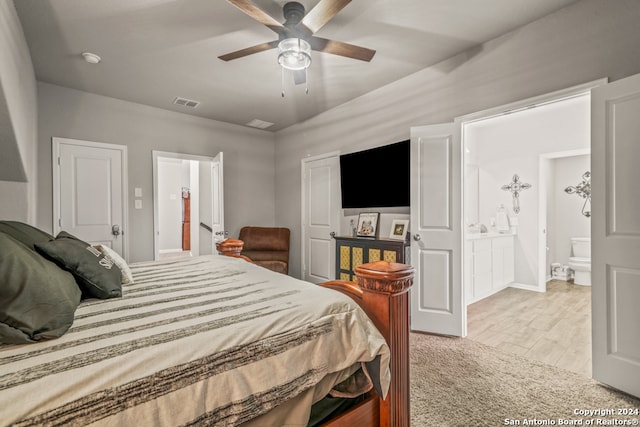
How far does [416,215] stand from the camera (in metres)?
3.17

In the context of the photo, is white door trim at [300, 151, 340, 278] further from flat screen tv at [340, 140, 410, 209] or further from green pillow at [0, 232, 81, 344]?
green pillow at [0, 232, 81, 344]

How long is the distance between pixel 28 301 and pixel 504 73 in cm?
336

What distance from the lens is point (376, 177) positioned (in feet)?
11.9

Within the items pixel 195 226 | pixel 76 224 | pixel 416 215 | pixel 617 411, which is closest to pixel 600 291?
pixel 617 411

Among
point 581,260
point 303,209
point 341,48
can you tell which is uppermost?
point 341,48

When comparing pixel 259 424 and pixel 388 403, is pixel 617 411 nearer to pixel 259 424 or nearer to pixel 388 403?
pixel 388 403

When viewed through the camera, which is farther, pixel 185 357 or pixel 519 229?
pixel 519 229

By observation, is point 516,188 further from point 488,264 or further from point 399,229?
point 399,229

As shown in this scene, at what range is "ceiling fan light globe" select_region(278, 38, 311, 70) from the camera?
213 cm

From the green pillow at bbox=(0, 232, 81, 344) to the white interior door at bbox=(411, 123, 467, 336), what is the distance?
2855 mm

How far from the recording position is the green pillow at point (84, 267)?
131 centimetres

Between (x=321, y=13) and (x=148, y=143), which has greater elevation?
(x=321, y=13)

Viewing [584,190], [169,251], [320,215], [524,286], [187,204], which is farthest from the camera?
[187,204]

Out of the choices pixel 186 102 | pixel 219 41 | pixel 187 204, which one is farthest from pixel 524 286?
pixel 187 204
